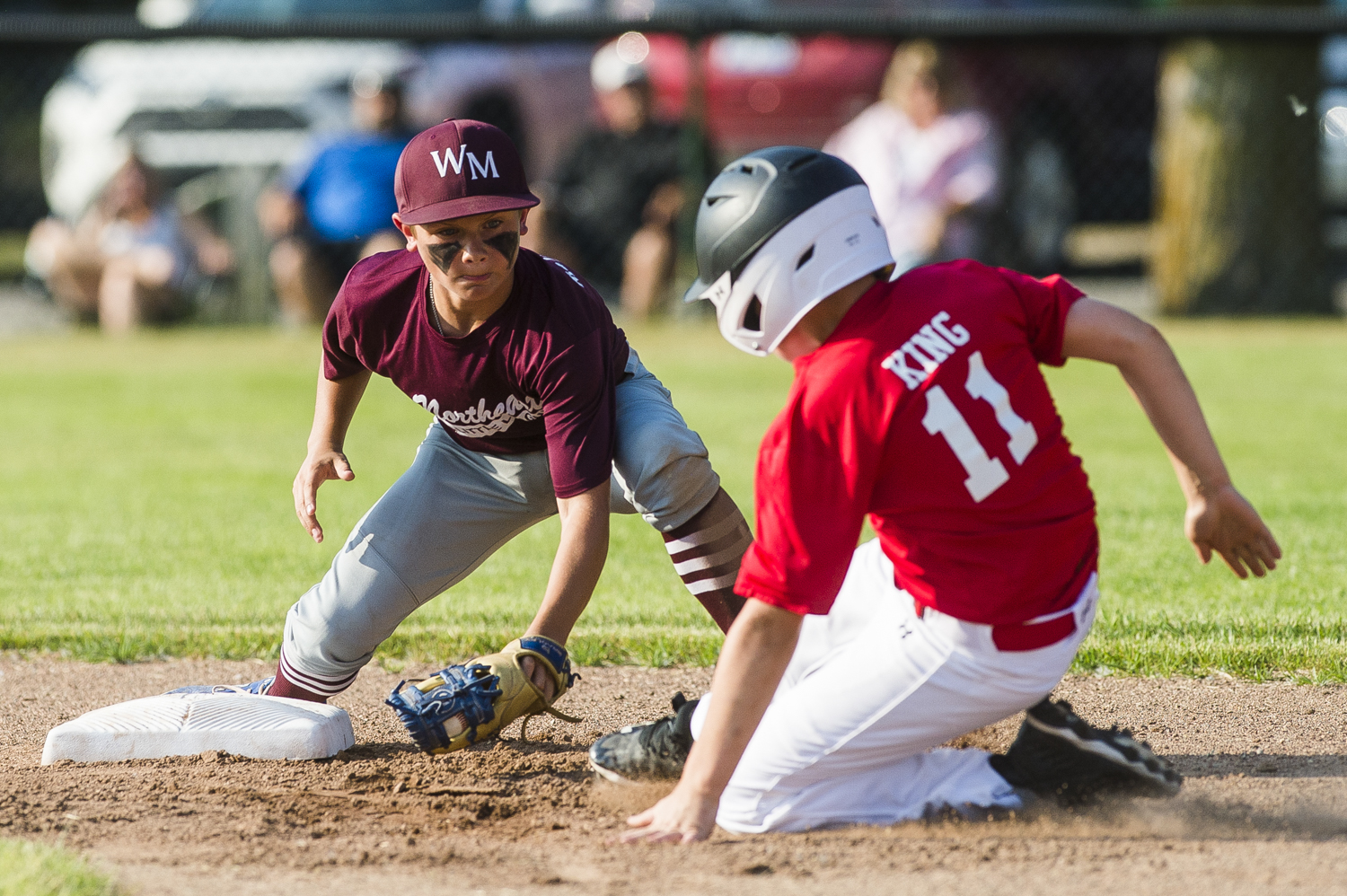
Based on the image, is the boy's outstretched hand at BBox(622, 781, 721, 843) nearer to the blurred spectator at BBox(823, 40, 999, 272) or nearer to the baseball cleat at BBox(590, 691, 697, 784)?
the baseball cleat at BBox(590, 691, 697, 784)

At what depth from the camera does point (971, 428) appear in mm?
2869

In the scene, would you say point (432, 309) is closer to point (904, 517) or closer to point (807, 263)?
point (807, 263)

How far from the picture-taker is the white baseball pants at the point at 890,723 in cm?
303

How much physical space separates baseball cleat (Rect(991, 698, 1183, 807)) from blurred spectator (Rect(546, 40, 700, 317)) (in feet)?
24.5

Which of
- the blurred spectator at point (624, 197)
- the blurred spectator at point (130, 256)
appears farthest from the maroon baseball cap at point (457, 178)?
the blurred spectator at point (130, 256)

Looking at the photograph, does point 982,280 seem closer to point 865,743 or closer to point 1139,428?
point 865,743

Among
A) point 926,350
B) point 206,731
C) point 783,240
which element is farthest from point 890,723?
point 206,731

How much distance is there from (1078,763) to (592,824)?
1009 mm

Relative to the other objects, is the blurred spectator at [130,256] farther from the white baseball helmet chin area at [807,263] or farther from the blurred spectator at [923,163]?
the white baseball helmet chin area at [807,263]

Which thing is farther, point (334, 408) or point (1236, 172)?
point (1236, 172)

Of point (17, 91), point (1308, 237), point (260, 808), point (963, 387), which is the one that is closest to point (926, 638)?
point (963, 387)

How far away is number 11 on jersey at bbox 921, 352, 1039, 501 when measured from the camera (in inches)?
112

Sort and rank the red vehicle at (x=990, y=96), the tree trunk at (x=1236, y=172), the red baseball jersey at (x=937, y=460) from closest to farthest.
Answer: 1. the red baseball jersey at (x=937, y=460)
2. the tree trunk at (x=1236, y=172)
3. the red vehicle at (x=990, y=96)

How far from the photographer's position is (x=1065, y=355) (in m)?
3.05
